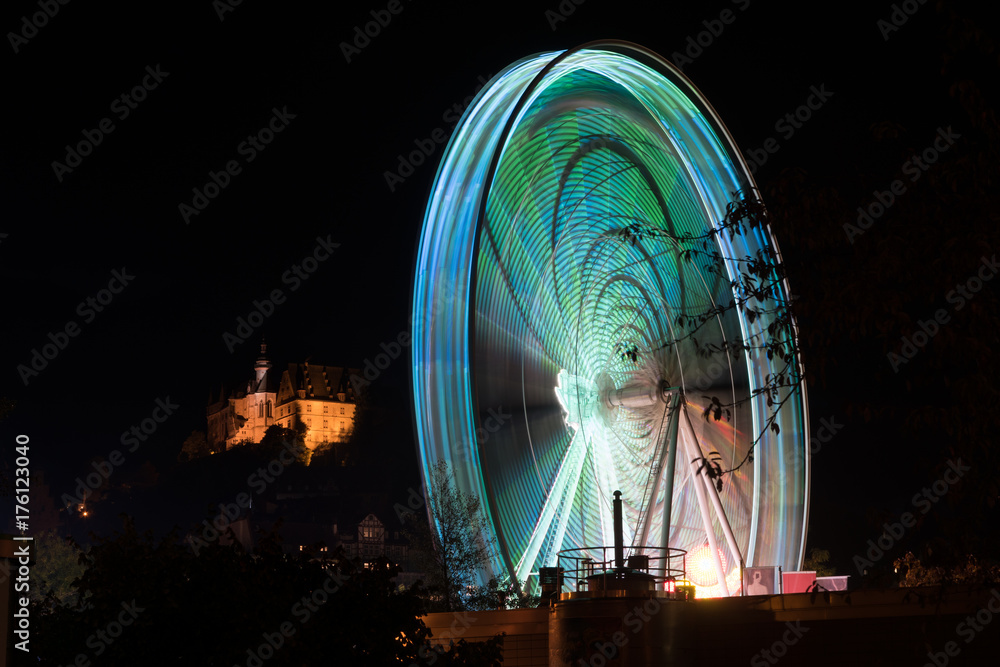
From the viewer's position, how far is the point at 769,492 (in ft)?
65.7

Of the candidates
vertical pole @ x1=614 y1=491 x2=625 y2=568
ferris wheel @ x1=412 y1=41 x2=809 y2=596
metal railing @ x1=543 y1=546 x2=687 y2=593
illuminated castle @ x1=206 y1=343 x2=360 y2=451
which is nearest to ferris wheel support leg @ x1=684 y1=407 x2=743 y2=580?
ferris wheel @ x1=412 y1=41 x2=809 y2=596

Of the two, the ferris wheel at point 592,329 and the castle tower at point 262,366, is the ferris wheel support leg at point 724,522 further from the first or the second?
the castle tower at point 262,366

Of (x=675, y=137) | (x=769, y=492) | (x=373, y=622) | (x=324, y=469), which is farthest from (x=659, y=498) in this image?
(x=324, y=469)

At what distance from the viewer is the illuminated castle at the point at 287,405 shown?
132750 millimetres

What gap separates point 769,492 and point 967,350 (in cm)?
1434

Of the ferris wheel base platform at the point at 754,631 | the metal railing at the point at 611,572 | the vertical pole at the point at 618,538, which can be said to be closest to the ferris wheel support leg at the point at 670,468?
the metal railing at the point at 611,572

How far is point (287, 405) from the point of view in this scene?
442 ft

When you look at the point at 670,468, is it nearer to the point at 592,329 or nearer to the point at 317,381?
the point at 592,329

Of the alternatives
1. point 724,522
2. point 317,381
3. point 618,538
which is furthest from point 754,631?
point 317,381

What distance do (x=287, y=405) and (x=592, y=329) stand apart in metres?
119

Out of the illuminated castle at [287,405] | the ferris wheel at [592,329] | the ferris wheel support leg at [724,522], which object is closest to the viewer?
the ferris wheel at [592,329]

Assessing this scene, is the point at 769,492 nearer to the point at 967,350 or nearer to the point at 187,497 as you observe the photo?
the point at 967,350

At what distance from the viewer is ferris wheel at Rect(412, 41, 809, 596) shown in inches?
675

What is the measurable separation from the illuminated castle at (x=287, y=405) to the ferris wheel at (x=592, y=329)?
376ft
